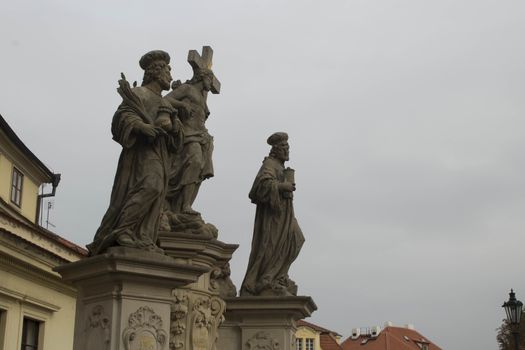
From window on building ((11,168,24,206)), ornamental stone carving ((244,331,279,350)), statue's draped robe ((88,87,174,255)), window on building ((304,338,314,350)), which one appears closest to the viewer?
statue's draped robe ((88,87,174,255))

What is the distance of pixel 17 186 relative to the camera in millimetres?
27047

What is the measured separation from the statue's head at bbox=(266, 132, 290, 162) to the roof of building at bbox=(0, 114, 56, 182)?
13.1 m

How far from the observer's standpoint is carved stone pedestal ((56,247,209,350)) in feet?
24.7

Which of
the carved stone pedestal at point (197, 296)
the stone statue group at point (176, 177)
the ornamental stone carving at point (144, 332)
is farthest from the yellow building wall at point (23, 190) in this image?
the ornamental stone carving at point (144, 332)

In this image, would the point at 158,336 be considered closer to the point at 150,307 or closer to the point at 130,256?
the point at 150,307

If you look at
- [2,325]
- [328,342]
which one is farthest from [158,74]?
[328,342]

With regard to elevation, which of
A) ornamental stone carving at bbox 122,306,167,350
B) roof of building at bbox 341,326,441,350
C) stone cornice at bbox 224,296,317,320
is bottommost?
ornamental stone carving at bbox 122,306,167,350

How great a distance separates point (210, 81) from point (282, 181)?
2020 millimetres

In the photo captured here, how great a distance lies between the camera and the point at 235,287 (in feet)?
40.6

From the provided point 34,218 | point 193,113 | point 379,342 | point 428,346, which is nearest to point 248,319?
point 193,113

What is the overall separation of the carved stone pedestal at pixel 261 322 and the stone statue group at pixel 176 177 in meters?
0.32

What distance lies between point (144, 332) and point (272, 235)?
17.3 feet

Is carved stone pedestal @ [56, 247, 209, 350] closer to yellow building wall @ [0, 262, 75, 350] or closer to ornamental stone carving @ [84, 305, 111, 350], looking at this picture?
ornamental stone carving @ [84, 305, 111, 350]

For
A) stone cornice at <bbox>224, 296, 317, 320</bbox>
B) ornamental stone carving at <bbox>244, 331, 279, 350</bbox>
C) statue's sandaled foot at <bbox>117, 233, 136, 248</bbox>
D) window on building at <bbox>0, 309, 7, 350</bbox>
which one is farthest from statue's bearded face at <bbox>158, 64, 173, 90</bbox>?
window on building at <bbox>0, 309, 7, 350</bbox>
